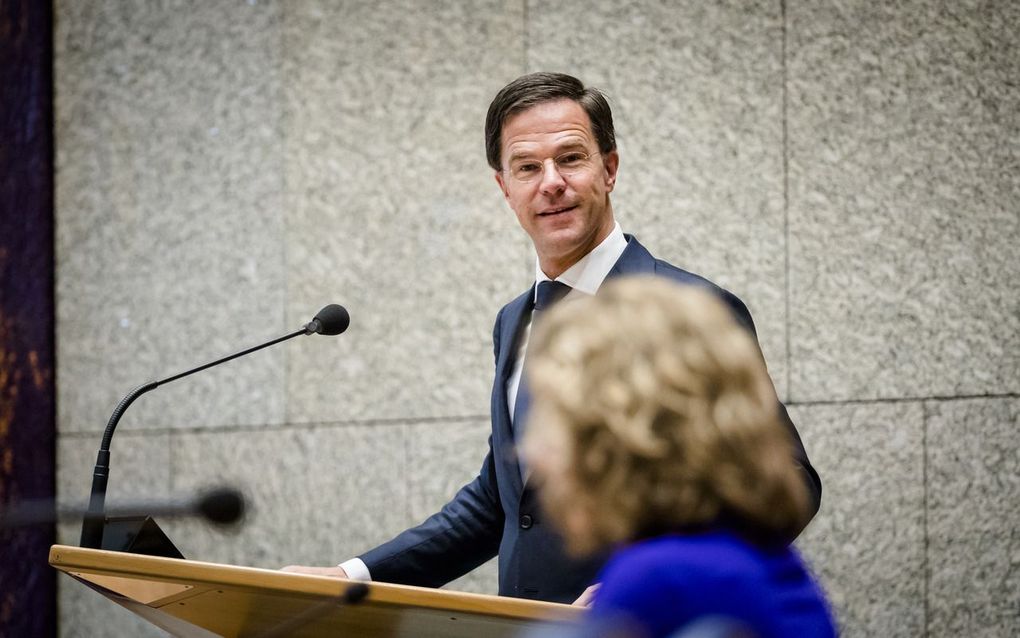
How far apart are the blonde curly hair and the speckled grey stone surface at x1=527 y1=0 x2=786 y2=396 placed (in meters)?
2.20

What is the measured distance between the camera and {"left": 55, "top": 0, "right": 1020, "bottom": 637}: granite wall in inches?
121

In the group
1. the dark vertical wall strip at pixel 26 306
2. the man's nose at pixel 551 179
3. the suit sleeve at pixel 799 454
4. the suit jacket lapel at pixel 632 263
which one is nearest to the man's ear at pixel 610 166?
the man's nose at pixel 551 179

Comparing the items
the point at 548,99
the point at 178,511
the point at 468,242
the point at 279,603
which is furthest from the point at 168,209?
the point at 279,603

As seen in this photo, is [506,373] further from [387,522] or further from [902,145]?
[902,145]

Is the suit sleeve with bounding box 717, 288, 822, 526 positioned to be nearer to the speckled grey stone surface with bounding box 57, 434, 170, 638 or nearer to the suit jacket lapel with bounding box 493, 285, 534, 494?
the suit jacket lapel with bounding box 493, 285, 534, 494

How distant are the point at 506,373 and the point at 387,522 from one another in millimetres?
1462

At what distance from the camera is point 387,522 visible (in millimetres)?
3334

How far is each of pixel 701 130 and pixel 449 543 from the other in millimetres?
1720

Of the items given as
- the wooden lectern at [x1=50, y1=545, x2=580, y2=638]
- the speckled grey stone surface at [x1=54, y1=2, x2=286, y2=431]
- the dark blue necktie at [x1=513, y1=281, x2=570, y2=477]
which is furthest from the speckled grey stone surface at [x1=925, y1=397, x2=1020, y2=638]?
the wooden lectern at [x1=50, y1=545, x2=580, y2=638]

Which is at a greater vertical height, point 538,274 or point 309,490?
point 538,274

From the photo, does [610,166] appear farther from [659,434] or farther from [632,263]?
[659,434]

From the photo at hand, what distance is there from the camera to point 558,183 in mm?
2059

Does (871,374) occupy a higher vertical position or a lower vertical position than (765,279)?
lower

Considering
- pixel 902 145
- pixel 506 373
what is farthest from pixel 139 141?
pixel 902 145
